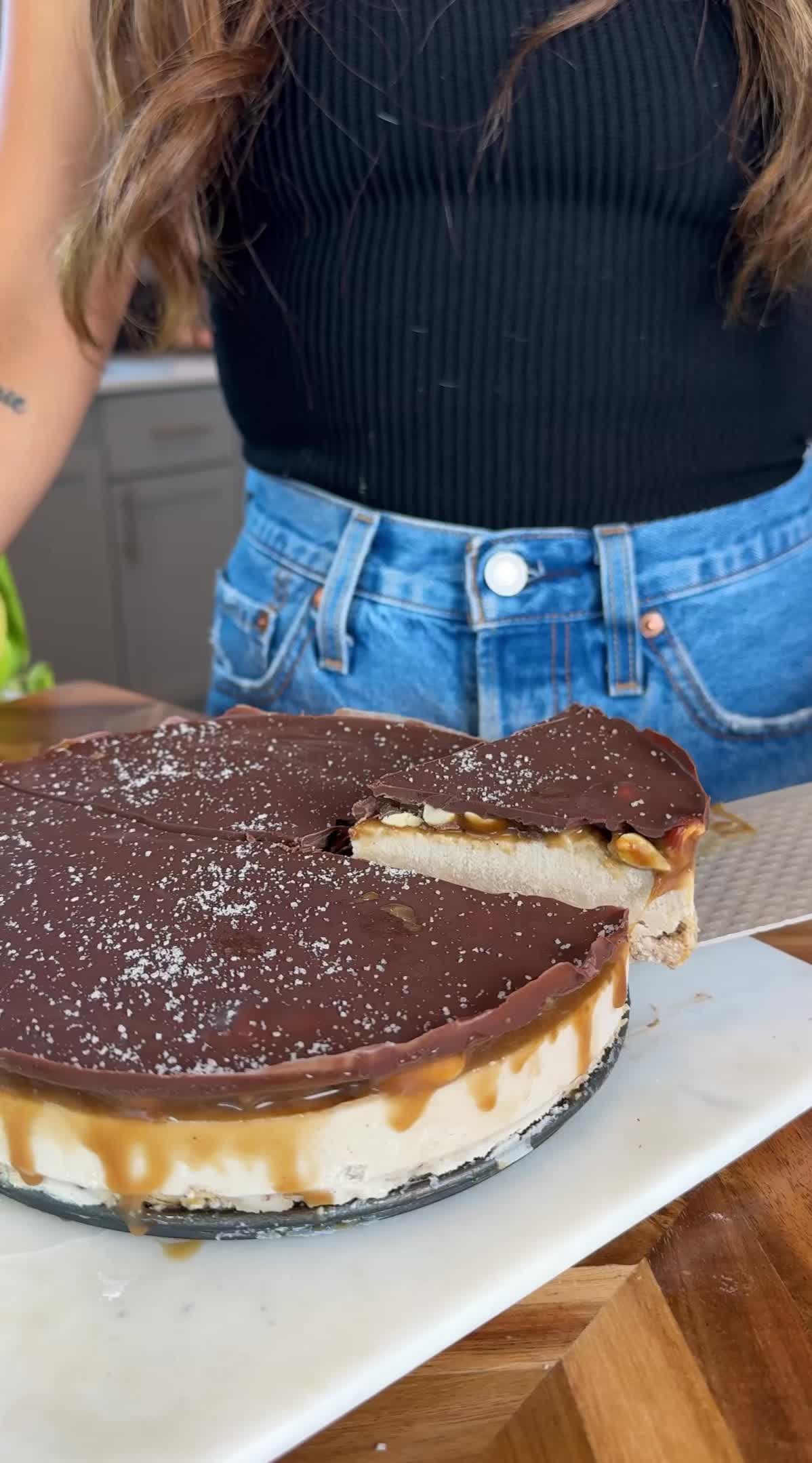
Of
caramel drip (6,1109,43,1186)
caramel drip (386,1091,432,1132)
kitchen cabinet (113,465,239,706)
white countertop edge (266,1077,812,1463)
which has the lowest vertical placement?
kitchen cabinet (113,465,239,706)

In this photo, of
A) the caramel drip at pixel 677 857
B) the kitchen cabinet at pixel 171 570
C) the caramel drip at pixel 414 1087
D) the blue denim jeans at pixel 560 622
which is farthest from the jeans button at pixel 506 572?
the kitchen cabinet at pixel 171 570

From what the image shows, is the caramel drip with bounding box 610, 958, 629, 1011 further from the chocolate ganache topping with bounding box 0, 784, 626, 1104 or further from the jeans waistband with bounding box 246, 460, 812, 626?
the jeans waistband with bounding box 246, 460, 812, 626

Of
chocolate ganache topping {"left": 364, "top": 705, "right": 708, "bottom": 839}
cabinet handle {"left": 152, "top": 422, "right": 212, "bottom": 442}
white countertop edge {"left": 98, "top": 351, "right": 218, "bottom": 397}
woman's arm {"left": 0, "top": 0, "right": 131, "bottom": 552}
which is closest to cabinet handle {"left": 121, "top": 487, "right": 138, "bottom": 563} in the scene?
cabinet handle {"left": 152, "top": 422, "right": 212, "bottom": 442}

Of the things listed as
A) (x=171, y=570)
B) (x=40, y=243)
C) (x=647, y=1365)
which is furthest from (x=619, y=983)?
(x=171, y=570)

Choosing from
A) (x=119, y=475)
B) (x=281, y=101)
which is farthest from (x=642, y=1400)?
(x=119, y=475)

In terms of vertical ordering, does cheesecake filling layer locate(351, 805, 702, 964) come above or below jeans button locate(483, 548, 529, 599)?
below

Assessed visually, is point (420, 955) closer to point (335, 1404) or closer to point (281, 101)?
point (335, 1404)

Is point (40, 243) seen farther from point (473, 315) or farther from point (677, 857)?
point (677, 857)
